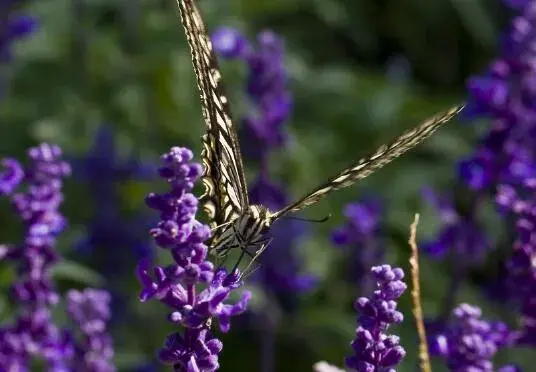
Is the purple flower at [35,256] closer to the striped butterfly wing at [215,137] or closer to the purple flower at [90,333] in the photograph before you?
the purple flower at [90,333]

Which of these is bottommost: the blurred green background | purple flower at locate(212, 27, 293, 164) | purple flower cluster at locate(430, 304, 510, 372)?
the blurred green background

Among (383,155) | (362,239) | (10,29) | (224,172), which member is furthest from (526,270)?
(10,29)

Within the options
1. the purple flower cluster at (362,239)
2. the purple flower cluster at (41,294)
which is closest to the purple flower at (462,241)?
the purple flower cluster at (362,239)

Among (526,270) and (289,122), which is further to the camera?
(289,122)

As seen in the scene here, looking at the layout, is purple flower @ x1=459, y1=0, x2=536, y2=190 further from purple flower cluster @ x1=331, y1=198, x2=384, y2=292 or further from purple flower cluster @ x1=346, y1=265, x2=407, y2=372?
purple flower cluster @ x1=346, y1=265, x2=407, y2=372

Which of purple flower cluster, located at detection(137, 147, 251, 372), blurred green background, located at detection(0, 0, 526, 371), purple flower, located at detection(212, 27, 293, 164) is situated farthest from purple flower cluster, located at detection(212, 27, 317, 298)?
purple flower cluster, located at detection(137, 147, 251, 372)

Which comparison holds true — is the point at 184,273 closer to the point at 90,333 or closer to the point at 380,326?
the point at 380,326

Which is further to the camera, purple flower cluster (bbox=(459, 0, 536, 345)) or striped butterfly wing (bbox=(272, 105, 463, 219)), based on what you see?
purple flower cluster (bbox=(459, 0, 536, 345))
